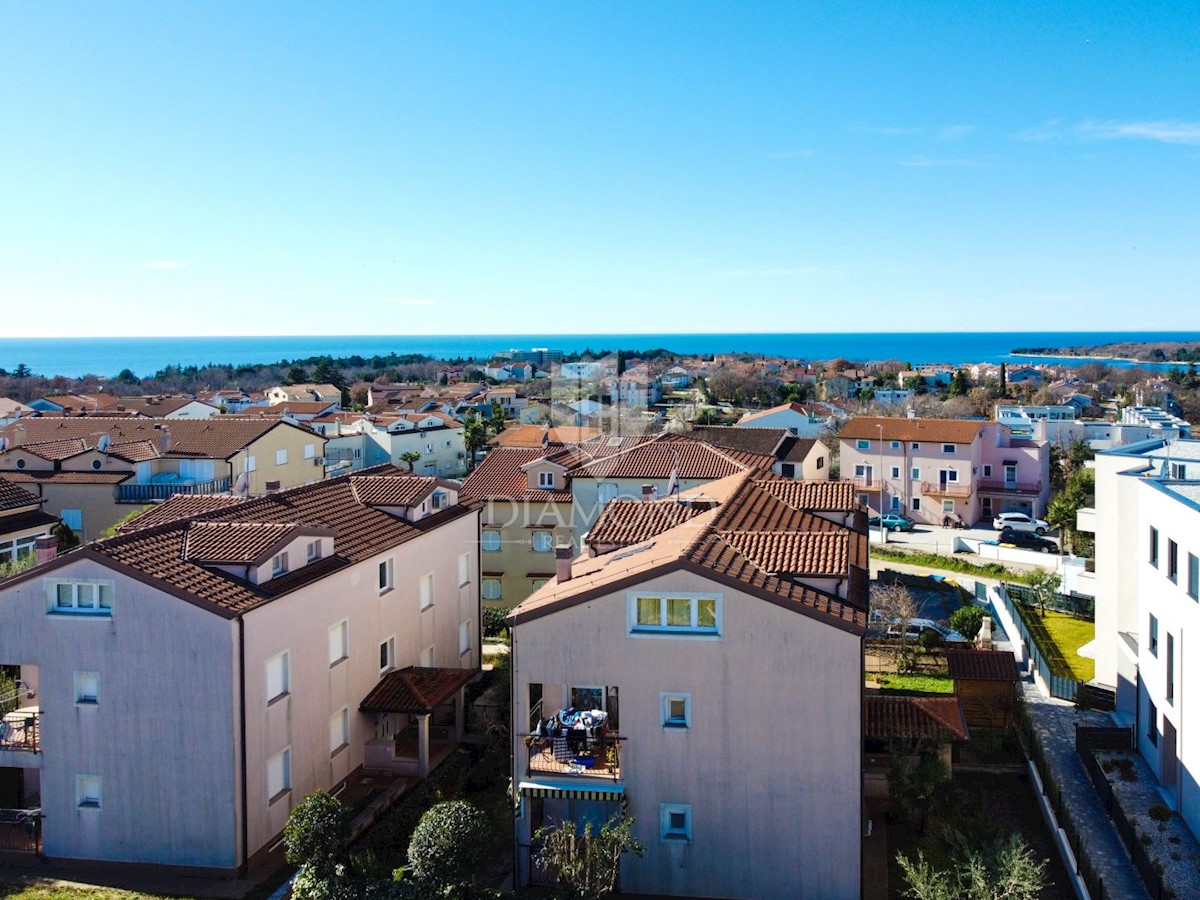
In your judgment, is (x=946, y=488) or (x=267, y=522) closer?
(x=267, y=522)

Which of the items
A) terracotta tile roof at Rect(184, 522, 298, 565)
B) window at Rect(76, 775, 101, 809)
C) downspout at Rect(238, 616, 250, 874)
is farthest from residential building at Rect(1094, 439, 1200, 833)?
window at Rect(76, 775, 101, 809)

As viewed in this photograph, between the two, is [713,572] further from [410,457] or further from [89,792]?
[410,457]

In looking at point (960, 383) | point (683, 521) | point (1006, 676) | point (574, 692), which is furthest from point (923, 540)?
point (960, 383)

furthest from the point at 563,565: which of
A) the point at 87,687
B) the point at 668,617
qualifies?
the point at 87,687

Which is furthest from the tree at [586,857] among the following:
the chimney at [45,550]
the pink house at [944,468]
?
the pink house at [944,468]

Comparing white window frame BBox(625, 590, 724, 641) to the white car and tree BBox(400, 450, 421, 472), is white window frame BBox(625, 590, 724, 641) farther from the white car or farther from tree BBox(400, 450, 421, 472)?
tree BBox(400, 450, 421, 472)

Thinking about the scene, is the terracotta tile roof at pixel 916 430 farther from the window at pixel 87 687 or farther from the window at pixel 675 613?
the window at pixel 87 687
